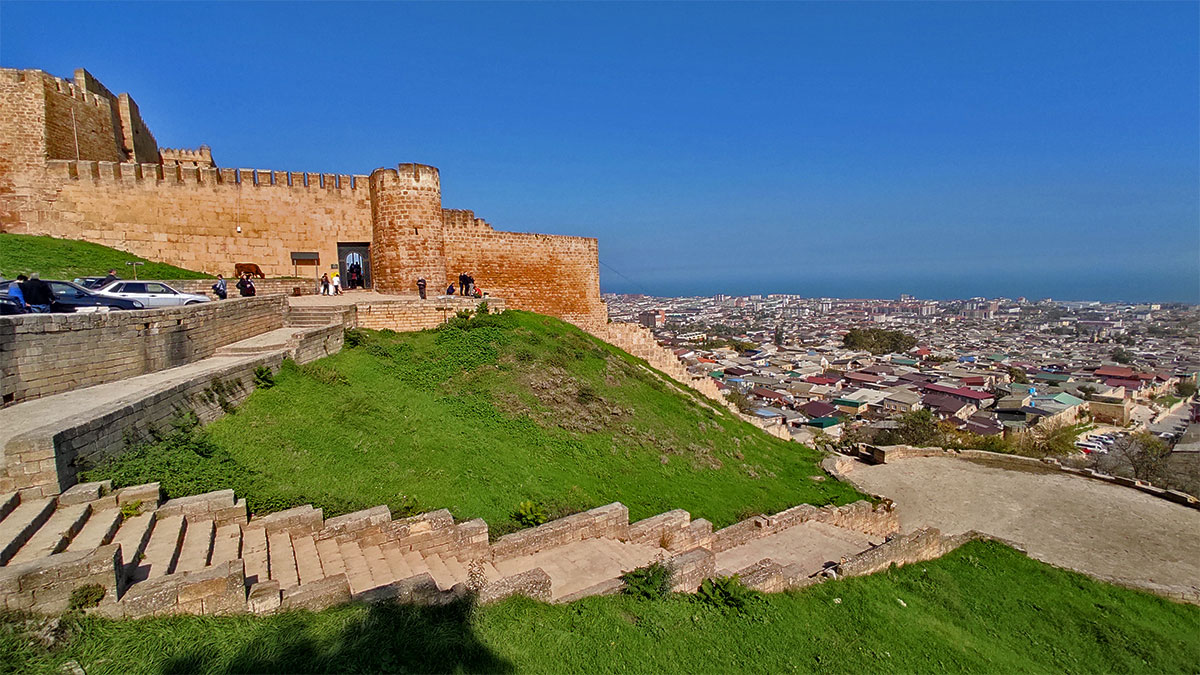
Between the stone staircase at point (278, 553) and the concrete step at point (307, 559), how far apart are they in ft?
0.05

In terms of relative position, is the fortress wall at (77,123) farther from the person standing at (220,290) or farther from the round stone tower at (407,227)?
the round stone tower at (407,227)

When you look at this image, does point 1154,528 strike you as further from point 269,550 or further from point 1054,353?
point 1054,353

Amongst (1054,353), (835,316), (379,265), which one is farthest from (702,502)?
(835,316)

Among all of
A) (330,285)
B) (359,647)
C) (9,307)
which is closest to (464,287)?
(330,285)

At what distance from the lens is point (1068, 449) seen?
28219 millimetres

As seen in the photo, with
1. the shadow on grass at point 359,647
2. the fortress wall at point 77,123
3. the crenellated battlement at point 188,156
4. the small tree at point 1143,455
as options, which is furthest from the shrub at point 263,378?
the small tree at point 1143,455

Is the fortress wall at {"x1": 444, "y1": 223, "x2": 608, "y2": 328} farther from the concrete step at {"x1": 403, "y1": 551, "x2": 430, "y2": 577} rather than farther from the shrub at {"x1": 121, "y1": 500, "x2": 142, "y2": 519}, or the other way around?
the shrub at {"x1": 121, "y1": 500, "x2": 142, "y2": 519}

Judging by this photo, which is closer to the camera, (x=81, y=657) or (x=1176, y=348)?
(x=81, y=657)

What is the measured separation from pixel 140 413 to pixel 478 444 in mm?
4594

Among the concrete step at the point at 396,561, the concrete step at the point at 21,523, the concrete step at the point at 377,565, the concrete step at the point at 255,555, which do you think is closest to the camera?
the concrete step at the point at 21,523

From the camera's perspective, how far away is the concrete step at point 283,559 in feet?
16.6

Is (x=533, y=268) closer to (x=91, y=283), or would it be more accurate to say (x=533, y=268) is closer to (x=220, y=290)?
(x=220, y=290)

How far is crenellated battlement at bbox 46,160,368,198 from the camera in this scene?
15773 mm

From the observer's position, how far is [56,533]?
450 cm
